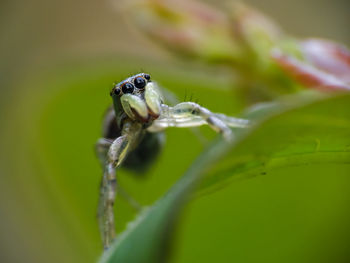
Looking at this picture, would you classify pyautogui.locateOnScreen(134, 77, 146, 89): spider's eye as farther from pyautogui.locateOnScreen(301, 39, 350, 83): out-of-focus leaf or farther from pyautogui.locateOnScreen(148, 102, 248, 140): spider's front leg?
pyautogui.locateOnScreen(301, 39, 350, 83): out-of-focus leaf

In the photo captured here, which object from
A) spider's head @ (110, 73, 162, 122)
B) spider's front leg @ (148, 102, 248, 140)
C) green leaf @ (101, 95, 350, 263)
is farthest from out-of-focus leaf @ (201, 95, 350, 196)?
spider's head @ (110, 73, 162, 122)

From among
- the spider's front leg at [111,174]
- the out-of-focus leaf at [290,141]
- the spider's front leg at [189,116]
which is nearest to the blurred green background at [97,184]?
the spider's front leg at [111,174]

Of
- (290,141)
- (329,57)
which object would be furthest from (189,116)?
(290,141)

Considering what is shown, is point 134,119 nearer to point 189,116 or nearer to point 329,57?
point 189,116

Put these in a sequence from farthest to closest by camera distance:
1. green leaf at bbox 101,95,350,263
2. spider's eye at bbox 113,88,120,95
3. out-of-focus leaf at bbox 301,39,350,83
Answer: spider's eye at bbox 113,88,120,95 < out-of-focus leaf at bbox 301,39,350,83 < green leaf at bbox 101,95,350,263

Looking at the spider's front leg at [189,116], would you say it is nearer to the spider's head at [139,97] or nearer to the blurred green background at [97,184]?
the spider's head at [139,97]

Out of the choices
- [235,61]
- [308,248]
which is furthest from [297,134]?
[235,61]
